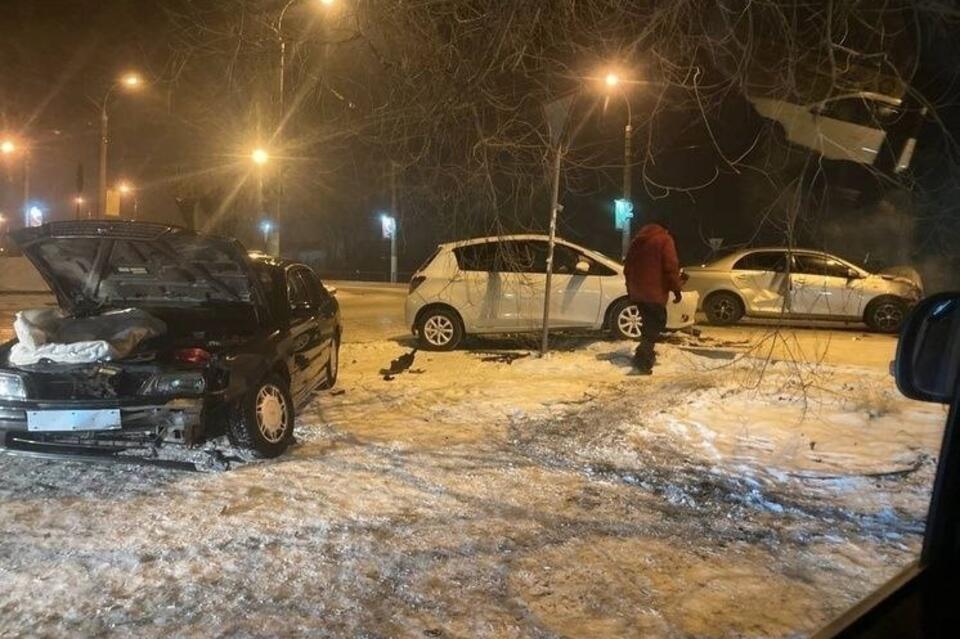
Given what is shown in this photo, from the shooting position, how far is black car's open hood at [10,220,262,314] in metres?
5.89

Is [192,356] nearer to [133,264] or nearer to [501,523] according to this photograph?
[133,264]

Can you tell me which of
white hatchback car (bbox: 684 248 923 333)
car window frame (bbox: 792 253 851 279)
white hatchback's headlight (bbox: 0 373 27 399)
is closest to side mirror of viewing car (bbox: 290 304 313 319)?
white hatchback's headlight (bbox: 0 373 27 399)

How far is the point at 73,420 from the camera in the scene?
502 centimetres

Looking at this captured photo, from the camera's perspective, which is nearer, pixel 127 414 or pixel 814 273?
pixel 127 414

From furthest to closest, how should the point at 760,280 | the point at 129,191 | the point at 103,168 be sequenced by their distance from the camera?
the point at 129,191, the point at 103,168, the point at 760,280

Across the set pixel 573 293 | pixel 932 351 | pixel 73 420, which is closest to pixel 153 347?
pixel 73 420

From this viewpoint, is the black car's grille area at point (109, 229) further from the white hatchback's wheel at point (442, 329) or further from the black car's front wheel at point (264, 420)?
the white hatchback's wheel at point (442, 329)

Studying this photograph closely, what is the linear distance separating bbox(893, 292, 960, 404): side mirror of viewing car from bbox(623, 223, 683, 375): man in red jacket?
7.19 meters

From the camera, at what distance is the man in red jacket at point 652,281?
9.18 metres

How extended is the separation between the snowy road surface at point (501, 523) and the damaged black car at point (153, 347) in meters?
0.36

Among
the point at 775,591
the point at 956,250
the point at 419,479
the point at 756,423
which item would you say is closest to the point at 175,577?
the point at 419,479

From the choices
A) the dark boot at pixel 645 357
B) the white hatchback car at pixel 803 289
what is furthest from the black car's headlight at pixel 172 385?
the white hatchback car at pixel 803 289

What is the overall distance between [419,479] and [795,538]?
241cm

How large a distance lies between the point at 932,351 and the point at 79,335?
5425mm
